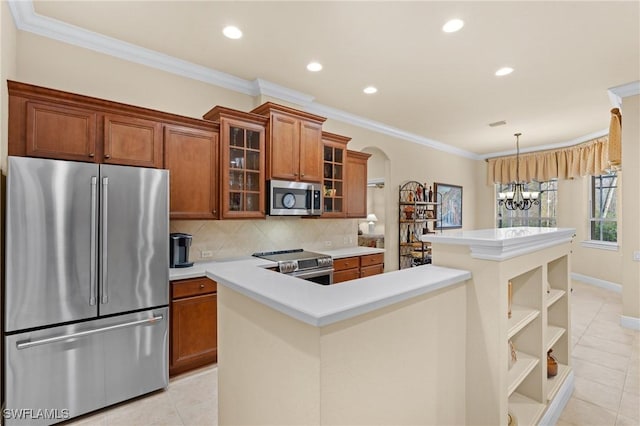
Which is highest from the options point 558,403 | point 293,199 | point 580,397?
point 293,199

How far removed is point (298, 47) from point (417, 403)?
9.25 feet

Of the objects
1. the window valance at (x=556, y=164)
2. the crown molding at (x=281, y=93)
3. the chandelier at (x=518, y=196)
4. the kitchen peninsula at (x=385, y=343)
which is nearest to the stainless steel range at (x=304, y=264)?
the kitchen peninsula at (x=385, y=343)

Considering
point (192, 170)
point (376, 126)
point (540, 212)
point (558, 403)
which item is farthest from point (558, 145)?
point (192, 170)

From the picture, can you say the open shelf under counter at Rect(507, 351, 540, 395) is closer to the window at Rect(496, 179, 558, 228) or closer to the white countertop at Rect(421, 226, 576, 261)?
the white countertop at Rect(421, 226, 576, 261)

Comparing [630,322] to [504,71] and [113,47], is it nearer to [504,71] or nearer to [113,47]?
[504,71]

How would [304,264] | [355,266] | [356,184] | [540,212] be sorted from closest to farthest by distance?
[304,264] < [355,266] < [356,184] < [540,212]

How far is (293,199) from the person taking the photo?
11.5ft

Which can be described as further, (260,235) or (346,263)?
(346,263)

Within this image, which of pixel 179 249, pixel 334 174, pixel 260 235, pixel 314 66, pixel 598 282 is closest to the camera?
pixel 179 249

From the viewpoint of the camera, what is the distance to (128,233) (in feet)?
7.35

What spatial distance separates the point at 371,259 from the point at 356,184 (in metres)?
1.09

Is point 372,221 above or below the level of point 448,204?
below

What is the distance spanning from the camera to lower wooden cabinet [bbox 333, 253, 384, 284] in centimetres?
375

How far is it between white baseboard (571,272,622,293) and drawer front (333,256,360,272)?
504 centimetres
